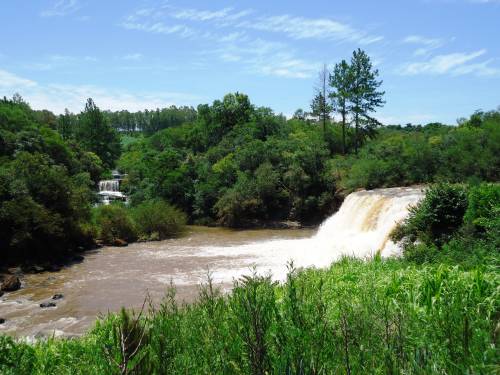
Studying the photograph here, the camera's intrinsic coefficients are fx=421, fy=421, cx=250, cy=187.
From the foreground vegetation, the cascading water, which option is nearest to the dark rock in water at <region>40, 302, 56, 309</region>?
the foreground vegetation

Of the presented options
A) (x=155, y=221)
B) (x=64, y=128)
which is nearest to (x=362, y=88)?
(x=155, y=221)

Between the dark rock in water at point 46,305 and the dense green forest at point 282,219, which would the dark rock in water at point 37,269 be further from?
the dark rock in water at point 46,305

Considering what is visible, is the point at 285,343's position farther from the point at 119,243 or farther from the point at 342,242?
the point at 119,243

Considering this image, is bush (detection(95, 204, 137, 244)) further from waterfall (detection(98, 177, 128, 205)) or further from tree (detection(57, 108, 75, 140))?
tree (detection(57, 108, 75, 140))

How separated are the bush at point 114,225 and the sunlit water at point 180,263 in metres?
1.52

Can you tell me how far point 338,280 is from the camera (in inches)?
372

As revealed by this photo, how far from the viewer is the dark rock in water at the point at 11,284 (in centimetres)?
1669

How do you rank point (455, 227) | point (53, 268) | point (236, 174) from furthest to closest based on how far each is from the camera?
point (236, 174)
point (53, 268)
point (455, 227)

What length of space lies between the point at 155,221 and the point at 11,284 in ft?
36.8

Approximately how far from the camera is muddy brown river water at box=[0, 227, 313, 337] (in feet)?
44.3

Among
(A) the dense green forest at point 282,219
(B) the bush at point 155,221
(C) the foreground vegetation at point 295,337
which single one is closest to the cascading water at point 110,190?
(A) the dense green forest at point 282,219

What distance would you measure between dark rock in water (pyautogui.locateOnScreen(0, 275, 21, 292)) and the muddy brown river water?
28 cm

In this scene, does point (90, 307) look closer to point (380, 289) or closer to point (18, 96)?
point (380, 289)

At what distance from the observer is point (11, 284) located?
16812 millimetres
